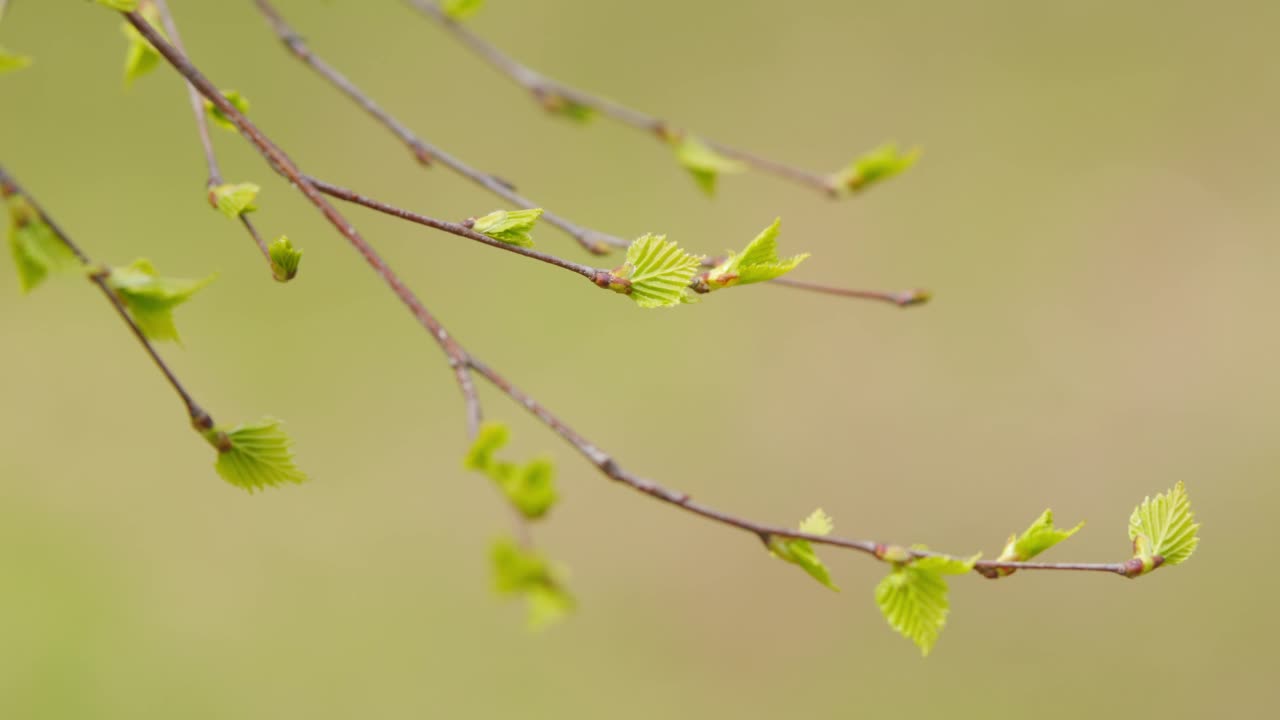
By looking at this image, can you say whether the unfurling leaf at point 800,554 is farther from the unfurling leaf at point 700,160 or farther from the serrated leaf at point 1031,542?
the unfurling leaf at point 700,160

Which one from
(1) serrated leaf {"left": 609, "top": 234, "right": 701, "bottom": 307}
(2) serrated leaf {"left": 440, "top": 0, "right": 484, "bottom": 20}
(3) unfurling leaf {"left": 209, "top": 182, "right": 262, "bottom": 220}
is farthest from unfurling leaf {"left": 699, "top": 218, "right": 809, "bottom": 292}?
(2) serrated leaf {"left": 440, "top": 0, "right": 484, "bottom": 20}

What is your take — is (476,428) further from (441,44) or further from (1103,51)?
(1103,51)

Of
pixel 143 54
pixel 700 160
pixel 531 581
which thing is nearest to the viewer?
pixel 531 581

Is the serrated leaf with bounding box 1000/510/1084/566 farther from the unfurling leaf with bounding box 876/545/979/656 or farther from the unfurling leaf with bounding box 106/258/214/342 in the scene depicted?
the unfurling leaf with bounding box 106/258/214/342

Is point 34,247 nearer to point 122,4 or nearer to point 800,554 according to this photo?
point 122,4

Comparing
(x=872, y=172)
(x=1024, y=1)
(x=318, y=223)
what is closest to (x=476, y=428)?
(x=872, y=172)

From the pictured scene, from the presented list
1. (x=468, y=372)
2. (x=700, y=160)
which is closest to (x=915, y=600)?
(x=468, y=372)

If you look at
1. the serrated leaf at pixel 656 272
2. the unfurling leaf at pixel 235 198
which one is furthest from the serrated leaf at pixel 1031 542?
the unfurling leaf at pixel 235 198
